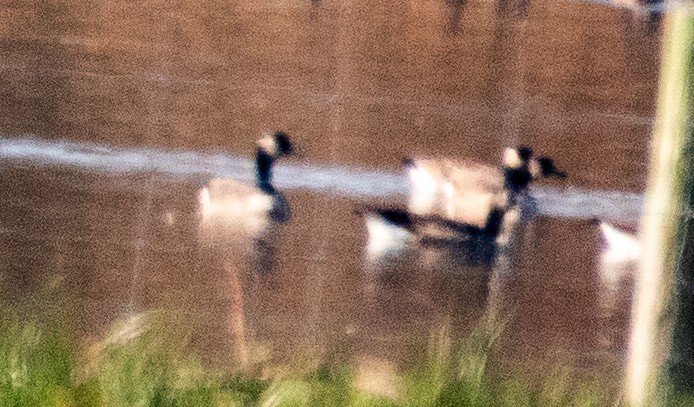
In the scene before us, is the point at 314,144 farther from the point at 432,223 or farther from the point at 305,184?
the point at 432,223

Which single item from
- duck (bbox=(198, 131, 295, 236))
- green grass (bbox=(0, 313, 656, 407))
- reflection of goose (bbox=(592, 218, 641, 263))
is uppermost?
duck (bbox=(198, 131, 295, 236))

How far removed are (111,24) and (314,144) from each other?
1365mm

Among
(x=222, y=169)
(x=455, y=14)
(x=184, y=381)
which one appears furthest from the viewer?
(x=222, y=169)

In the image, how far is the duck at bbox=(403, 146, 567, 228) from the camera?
12.6ft

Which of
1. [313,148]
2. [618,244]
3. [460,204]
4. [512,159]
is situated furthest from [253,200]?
[618,244]

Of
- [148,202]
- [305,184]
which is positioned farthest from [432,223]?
[148,202]

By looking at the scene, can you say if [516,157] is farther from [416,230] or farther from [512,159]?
[416,230]

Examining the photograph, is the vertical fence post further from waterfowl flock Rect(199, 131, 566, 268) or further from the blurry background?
waterfowl flock Rect(199, 131, 566, 268)

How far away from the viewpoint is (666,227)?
3.78 meters

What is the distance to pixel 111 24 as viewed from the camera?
3748mm

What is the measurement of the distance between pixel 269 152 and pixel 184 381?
1.56 meters

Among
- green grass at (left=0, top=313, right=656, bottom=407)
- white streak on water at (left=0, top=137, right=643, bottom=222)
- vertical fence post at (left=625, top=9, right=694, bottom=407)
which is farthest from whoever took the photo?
white streak on water at (left=0, top=137, right=643, bottom=222)

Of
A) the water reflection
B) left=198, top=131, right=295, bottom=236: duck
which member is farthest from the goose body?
the water reflection

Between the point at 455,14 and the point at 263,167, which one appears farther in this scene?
the point at 263,167
